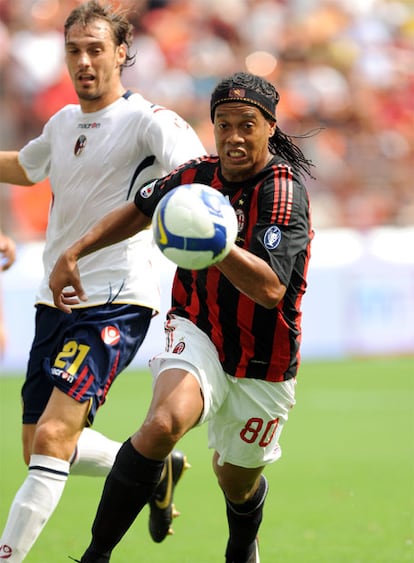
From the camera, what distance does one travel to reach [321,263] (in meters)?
14.7

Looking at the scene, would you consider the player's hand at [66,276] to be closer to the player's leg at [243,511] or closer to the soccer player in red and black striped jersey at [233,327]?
the soccer player in red and black striped jersey at [233,327]

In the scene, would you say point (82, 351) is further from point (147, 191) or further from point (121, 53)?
point (121, 53)

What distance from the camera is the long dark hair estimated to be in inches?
215

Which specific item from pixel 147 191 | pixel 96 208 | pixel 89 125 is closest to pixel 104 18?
pixel 89 125

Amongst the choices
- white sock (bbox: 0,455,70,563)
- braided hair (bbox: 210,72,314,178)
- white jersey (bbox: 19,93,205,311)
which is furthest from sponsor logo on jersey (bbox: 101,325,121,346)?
braided hair (bbox: 210,72,314,178)

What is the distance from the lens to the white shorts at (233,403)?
4.48m

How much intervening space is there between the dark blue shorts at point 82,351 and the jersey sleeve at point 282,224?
3.90 feet

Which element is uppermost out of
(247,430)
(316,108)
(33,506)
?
(247,430)

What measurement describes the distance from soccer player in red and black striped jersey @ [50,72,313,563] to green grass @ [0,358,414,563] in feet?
3.67

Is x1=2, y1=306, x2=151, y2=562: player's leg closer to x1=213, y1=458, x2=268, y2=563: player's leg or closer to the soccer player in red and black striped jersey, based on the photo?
the soccer player in red and black striped jersey

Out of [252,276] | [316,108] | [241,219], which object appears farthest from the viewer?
[316,108]

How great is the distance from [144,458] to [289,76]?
14091mm

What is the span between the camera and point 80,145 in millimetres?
5480

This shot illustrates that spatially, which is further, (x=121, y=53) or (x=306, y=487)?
(x=306, y=487)
